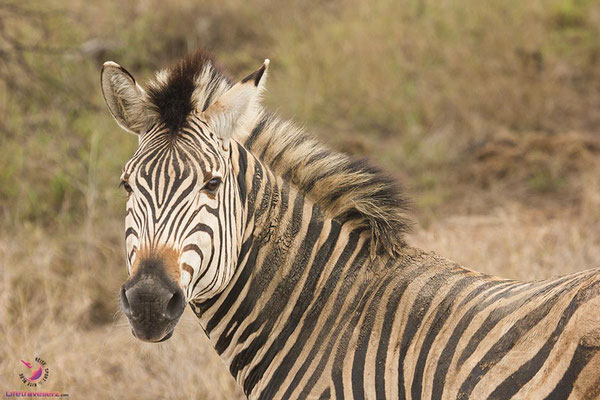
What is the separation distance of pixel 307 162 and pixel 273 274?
60 cm

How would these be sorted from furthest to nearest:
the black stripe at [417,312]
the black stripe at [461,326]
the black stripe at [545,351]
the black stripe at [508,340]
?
the black stripe at [417,312] < the black stripe at [461,326] < the black stripe at [508,340] < the black stripe at [545,351]

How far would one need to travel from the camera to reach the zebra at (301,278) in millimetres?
2898

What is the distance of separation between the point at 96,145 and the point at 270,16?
17.5 ft

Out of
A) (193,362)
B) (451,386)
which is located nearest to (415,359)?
(451,386)

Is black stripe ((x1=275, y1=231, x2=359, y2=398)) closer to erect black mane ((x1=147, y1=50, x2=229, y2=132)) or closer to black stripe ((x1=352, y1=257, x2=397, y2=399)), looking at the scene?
black stripe ((x1=352, y1=257, x2=397, y2=399))

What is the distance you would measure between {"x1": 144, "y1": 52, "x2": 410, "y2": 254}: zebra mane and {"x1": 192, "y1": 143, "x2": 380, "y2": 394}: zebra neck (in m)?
0.11

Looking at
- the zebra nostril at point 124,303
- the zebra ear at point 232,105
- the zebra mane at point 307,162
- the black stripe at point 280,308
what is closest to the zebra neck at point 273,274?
the black stripe at point 280,308

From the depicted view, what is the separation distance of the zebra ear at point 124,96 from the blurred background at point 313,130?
2.42m

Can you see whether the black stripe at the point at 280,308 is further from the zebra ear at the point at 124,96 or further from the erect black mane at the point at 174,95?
the zebra ear at the point at 124,96

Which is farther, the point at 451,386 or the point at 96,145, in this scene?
the point at 96,145

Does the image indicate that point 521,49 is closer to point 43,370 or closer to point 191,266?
point 43,370

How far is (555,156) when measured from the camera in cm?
924

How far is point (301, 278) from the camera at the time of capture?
350cm

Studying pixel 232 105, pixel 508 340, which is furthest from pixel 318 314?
pixel 232 105
